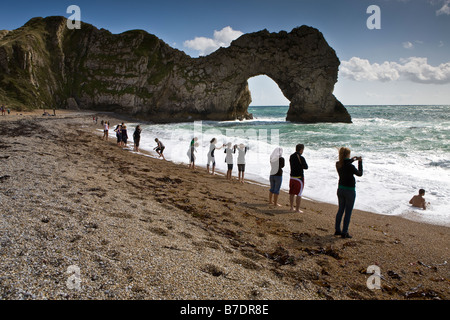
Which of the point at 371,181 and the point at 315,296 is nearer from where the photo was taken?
the point at 315,296

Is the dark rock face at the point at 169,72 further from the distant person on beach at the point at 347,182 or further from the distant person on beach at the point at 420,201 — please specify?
the distant person on beach at the point at 347,182

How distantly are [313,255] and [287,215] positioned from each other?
2.06 meters

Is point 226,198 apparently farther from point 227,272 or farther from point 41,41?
point 41,41

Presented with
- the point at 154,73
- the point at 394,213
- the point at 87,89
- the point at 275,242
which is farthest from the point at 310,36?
the point at 275,242

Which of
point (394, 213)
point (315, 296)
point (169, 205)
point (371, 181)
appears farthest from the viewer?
point (371, 181)

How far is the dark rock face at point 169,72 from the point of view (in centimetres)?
4906

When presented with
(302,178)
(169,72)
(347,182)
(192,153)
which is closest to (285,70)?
(169,72)

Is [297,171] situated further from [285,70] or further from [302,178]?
[285,70]

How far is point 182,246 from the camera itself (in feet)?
12.6

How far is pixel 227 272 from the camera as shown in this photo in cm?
329

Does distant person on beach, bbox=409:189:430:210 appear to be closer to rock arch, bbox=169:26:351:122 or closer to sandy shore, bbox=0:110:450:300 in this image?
sandy shore, bbox=0:110:450:300

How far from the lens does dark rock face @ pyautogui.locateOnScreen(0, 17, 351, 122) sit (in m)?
49.1

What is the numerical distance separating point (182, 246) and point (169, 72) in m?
53.7

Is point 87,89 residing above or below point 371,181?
above
